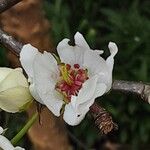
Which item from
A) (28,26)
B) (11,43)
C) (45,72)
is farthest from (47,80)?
(28,26)

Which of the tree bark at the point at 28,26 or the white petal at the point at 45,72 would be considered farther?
the tree bark at the point at 28,26

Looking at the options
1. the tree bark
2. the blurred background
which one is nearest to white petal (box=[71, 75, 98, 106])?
the tree bark

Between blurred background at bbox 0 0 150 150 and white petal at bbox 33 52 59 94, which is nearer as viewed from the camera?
white petal at bbox 33 52 59 94

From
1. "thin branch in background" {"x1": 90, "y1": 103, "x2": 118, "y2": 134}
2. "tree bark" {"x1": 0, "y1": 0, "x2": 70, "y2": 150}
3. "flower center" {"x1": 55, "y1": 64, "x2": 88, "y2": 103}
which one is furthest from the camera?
"tree bark" {"x1": 0, "y1": 0, "x2": 70, "y2": 150}

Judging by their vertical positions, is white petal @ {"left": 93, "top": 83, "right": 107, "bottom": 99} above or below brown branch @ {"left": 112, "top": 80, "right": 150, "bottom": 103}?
above

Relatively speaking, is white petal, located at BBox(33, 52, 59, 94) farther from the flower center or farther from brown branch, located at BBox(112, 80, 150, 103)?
brown branch, located at BBox(112, 80, 150, 103)

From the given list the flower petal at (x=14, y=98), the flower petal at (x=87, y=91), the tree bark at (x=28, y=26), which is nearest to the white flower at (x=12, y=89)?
the flower petal at (x=14, y=98)

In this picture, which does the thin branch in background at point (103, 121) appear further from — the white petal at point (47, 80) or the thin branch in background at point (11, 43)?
the thin branch in background at point (11, 43)

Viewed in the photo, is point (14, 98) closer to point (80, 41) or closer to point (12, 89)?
point (12, 89)
